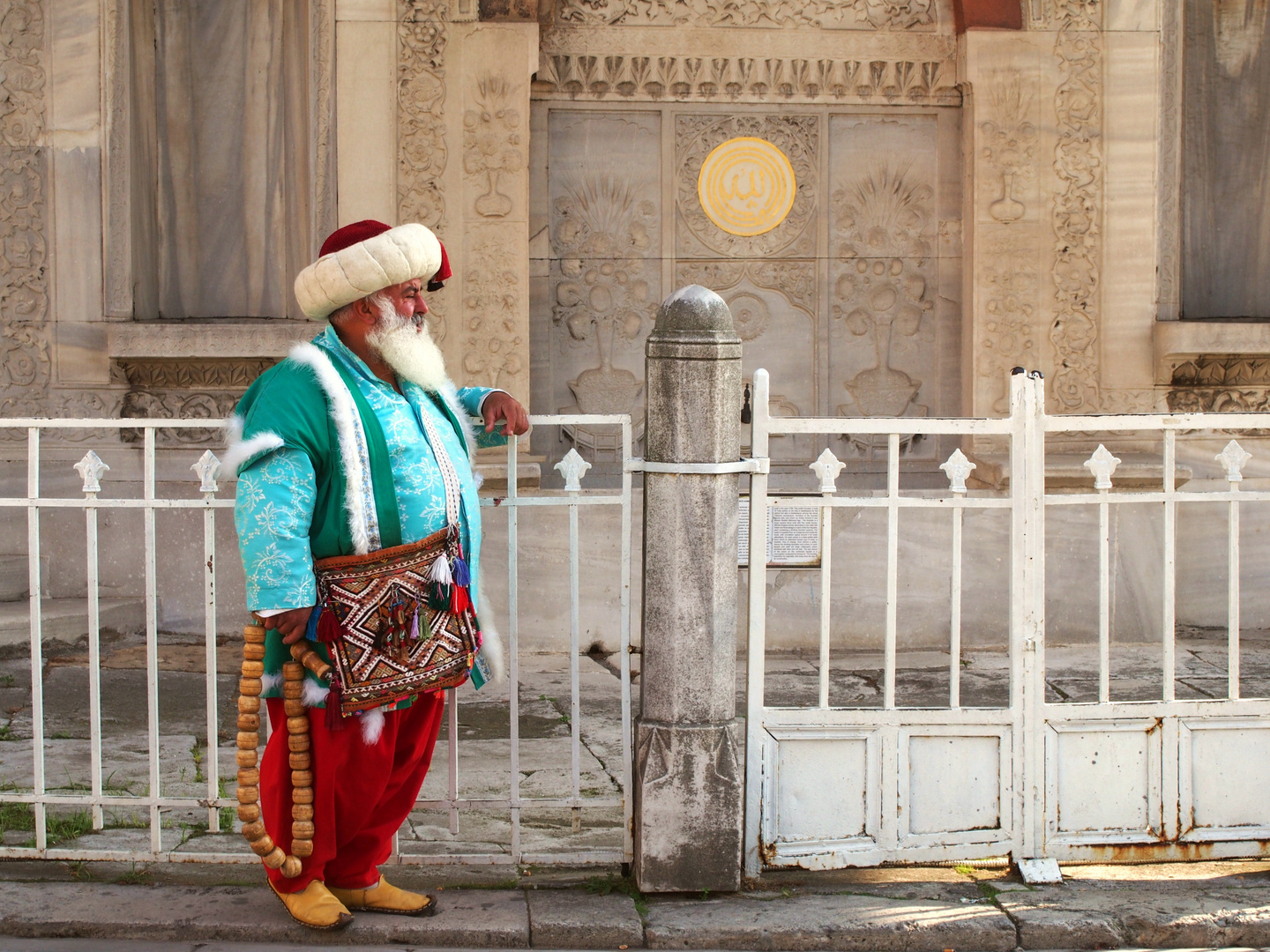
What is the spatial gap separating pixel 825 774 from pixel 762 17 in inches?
189

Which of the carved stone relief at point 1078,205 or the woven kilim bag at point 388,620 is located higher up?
the carved stone relief at point 1078,205

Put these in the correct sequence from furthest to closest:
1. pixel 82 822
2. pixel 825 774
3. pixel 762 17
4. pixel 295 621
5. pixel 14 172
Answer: pixel 762 17 < pixel 14 172 < pixel 82 822 < pixel 825 774 < pixel 295 621

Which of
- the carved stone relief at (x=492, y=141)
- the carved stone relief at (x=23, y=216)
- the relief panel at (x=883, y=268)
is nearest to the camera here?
the carved stone relief at (x=23, y=216)

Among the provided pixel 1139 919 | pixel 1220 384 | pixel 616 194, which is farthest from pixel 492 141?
pixel 1139 919

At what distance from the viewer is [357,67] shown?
258 inches

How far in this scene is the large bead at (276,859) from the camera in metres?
3.02

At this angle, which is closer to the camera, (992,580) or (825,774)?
(825,774)

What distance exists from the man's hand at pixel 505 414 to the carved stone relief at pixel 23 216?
13.5ft

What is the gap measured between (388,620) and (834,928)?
1.38 m

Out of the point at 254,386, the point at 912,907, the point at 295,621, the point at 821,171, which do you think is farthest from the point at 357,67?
the point at 912,907

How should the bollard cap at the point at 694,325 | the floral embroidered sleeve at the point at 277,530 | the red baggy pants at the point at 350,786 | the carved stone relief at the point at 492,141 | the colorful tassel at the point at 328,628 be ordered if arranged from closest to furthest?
1. the floral embroidered sleeve at the point at 277,530
2. the colorful tassel at the point at 328,628
3. the red baggy pants at the point at 350,786
4. the bollard cap at the point at 694,325
5. the carved stone relief at the point at 492,141

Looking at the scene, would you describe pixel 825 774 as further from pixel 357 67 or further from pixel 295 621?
pixel 357 67

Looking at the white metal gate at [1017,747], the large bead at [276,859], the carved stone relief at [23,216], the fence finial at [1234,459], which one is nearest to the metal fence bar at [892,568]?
the white metal gate at [1017,747]

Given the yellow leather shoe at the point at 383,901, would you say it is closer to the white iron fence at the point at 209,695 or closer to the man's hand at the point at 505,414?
the white iron fence at the point at 209,695
